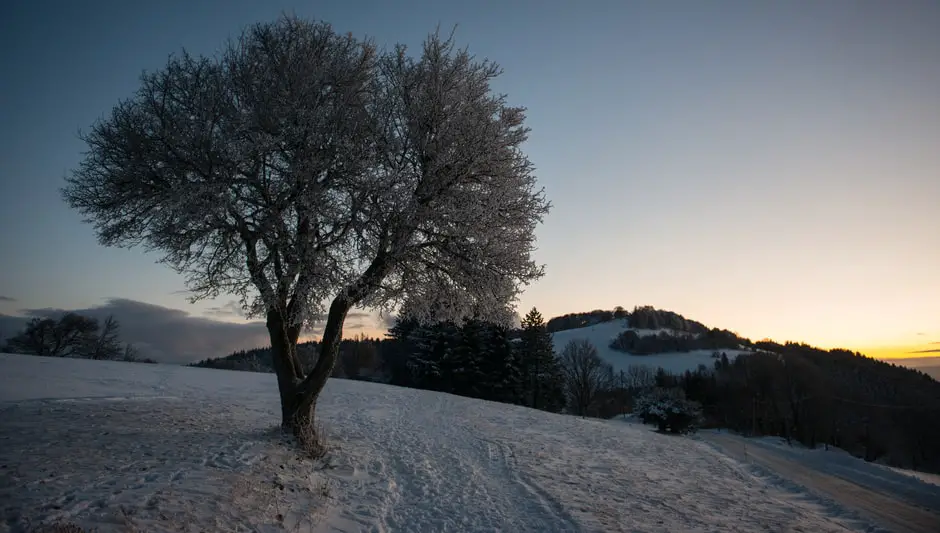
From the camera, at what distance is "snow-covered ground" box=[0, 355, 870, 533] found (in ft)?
21.6

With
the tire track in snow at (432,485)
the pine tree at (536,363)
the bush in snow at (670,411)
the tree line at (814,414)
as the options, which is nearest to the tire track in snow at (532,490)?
the tire track in snow at (432,485)

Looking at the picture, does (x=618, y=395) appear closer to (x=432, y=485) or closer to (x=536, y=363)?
(x=536, y=363)

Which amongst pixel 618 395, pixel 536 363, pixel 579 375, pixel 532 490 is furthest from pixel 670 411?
pixel 618 395

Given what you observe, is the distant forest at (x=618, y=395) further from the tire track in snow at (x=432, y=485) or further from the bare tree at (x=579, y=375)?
the tire track in snow at (x=432, y=485)

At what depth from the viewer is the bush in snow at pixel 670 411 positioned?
32750 mm

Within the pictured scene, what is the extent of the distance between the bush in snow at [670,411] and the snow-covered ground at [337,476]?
13041 mm

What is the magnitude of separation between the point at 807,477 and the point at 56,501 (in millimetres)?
23438

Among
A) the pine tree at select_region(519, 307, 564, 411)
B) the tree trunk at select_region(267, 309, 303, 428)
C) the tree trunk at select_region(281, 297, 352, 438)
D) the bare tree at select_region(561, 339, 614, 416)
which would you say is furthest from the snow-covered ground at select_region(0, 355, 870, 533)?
the bare tree at select_region(561, 339, 614, 416)

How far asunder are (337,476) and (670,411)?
29521 mm

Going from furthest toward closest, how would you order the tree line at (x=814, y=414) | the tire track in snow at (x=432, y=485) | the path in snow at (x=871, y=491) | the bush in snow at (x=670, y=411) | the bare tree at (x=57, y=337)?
1. the tree line at (x=814, y=414)
2. the bare tree at (x=57, y=337)
3. the bush in snow at (x=670, y=411)
4. the path in snow at (x=871, y=491)
5. the tire track in snow at (x=432, y=485)

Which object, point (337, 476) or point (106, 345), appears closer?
point (337, 476)

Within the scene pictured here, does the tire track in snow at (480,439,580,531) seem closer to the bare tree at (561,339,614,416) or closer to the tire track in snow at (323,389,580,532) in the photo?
the tire track in snow at (323,389,580,532)

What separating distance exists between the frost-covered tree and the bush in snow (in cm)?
2736

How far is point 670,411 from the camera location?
33.0 m
